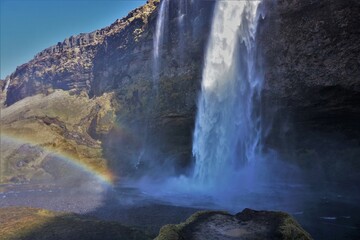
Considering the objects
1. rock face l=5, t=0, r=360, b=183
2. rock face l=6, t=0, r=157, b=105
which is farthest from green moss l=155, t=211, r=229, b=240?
rock face l=6, t=0, r=157, b=105

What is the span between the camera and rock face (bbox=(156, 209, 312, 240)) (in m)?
14.8

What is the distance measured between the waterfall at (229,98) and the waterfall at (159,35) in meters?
11.8

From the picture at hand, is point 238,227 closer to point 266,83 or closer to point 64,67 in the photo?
point 266,83

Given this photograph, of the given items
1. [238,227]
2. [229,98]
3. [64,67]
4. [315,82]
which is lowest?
[238,227]

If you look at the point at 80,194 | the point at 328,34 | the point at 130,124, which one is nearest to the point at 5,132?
the point at 130,124

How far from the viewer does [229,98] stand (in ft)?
132

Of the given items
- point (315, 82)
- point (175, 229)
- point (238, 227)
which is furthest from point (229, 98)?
point (175, 229)

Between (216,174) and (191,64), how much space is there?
14662mm

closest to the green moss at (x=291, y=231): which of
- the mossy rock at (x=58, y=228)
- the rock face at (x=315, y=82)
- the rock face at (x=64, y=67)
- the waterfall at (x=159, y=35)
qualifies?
the mossy rock at (x=58, y=228)

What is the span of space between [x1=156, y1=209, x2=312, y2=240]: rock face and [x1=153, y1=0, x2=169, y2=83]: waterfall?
3779 centimetres

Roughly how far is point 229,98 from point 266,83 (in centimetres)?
531

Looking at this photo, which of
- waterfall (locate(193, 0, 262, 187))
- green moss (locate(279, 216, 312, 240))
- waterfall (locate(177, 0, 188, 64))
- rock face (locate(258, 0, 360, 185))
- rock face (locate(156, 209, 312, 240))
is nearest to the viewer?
green moss (locate(279, 216, 312, 240))

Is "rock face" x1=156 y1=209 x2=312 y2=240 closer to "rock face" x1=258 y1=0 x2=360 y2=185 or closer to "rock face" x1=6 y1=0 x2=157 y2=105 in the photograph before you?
"rock face" x1=258 y1=0 x2=360 y2=185

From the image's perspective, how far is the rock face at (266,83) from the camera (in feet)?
101
